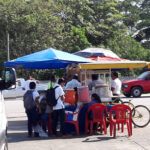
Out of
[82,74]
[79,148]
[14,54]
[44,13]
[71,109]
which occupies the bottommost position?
[79,148]

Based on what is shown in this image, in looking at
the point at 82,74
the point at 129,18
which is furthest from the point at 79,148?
the point at 129,18

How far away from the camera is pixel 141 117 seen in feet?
39.1

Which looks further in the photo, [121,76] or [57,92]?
[121,76]

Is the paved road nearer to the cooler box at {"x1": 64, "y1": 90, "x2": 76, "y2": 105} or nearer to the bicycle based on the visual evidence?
the bicycle

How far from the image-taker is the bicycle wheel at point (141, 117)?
466 inches

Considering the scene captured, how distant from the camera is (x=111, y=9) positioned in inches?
1577

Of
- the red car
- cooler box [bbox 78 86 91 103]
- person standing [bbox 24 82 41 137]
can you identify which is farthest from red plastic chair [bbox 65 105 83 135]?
the red car

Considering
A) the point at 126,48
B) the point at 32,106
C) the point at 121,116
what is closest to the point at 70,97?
the point at 32,106

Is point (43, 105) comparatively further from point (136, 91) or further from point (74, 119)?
point (136, 91)

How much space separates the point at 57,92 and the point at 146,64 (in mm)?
3204

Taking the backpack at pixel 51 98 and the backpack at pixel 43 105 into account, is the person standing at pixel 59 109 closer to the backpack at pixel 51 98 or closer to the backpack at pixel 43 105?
the backpack at pixel 51 98

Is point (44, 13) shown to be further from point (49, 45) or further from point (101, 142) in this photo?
point (101, 142)

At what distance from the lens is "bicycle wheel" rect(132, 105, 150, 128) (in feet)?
38.8

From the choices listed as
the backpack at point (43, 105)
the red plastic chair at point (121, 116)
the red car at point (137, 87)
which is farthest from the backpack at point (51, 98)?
the red car at point (137, 87)
